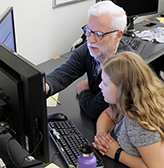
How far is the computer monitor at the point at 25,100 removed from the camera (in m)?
0.74

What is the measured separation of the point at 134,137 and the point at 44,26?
71.6 inches

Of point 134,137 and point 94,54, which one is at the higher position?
point 94,54

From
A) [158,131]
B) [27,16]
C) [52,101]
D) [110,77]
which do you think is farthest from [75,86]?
[27,16]

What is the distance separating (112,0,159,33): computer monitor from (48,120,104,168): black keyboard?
162cm

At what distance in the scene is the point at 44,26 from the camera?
250 centimetres

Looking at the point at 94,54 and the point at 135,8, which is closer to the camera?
the point at 94,54

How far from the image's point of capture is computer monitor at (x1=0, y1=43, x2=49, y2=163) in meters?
0.74

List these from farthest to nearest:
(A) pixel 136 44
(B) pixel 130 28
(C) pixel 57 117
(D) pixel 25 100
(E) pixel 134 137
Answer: (B) pixel 130 28, (A) pixel 136 44, (C) pixel 57 117, (E) pixel 134 137, (D) pixel 25 100

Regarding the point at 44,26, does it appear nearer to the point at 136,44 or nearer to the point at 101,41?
the point at 136,44

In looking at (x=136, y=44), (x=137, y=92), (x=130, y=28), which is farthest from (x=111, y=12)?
(x=130, y=28)

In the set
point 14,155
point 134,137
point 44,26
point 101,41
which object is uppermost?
point 101,41

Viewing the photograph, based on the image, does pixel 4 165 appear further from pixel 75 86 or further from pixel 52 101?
pixel 75 86

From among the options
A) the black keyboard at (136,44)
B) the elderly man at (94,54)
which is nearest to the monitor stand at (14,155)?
the elderly man at (94,54)

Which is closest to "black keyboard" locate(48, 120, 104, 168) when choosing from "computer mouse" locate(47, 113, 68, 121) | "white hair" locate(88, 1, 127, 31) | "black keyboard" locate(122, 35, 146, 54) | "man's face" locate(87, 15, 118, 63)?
"computer mouse" locate(47, 113, 68, 121)
